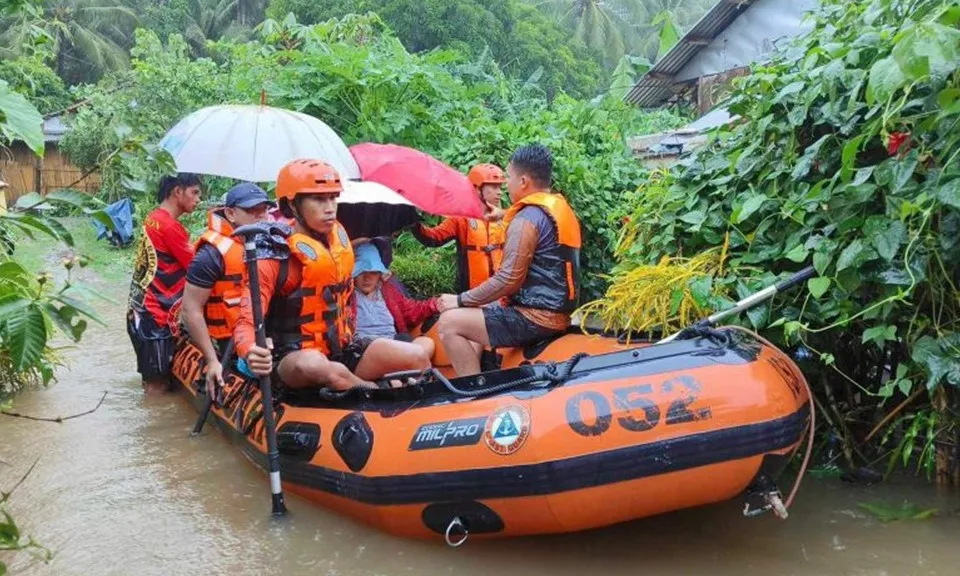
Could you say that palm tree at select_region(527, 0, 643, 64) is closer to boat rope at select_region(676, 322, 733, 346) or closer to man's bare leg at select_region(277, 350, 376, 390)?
man's bare leg at select_region(277, 350, 376, 390)

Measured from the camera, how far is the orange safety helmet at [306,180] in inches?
163

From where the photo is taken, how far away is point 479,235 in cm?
607

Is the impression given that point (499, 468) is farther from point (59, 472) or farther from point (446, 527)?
point (59, 472)

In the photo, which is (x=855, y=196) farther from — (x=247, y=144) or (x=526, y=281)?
(x=247, y=144)

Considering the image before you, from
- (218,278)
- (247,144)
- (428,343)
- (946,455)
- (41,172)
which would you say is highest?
(247,144)

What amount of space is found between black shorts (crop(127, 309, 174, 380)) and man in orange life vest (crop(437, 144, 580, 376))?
93.0 inches

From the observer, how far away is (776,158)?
4141 millimetres

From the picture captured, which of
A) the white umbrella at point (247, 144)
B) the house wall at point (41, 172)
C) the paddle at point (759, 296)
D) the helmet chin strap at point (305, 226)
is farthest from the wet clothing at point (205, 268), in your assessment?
the house wall at point (41, 172)

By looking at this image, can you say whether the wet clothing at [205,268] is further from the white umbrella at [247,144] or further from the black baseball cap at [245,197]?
the white umbrella at [247,144]

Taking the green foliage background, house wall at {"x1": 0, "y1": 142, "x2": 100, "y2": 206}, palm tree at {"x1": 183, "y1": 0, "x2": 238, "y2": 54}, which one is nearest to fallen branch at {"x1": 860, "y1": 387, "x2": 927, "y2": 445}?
the green foliage background

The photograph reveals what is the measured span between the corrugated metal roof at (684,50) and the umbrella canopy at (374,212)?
863 centimetres

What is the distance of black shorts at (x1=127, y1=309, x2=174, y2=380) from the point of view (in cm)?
598

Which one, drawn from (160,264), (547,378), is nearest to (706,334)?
(547,378)

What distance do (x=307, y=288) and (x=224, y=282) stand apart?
4.26ft
